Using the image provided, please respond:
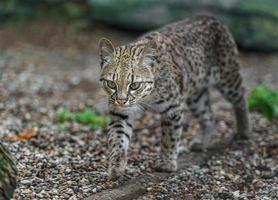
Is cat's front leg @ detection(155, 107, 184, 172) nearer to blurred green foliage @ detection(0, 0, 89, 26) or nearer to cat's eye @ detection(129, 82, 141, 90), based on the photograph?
cat's eye @ detection(129, 82, 141, 90)

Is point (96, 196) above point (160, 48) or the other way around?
the other way around

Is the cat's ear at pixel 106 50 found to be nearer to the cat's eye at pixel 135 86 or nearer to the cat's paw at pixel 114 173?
the cat's eye at pixel 135 86

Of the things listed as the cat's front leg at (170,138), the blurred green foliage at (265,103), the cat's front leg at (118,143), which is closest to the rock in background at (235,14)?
the blurred green foliage at (265,103)

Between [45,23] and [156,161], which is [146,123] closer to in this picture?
[156,161]

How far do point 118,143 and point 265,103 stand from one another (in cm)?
281

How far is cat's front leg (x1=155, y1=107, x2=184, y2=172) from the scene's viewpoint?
6578 mm

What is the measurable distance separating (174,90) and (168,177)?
2.84 feet

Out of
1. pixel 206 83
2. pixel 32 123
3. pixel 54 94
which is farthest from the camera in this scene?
pixel 54 94

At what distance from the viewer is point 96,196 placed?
19.0 ft

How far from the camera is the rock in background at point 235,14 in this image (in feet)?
38.1

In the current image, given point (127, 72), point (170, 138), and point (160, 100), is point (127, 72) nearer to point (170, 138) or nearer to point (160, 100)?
point (160, 100)

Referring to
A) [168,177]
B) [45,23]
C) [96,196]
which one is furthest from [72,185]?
A: [45,23]

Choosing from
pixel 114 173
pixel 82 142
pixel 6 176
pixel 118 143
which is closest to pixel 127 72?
pixel 118 143

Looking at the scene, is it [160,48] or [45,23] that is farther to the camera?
[45,23]
